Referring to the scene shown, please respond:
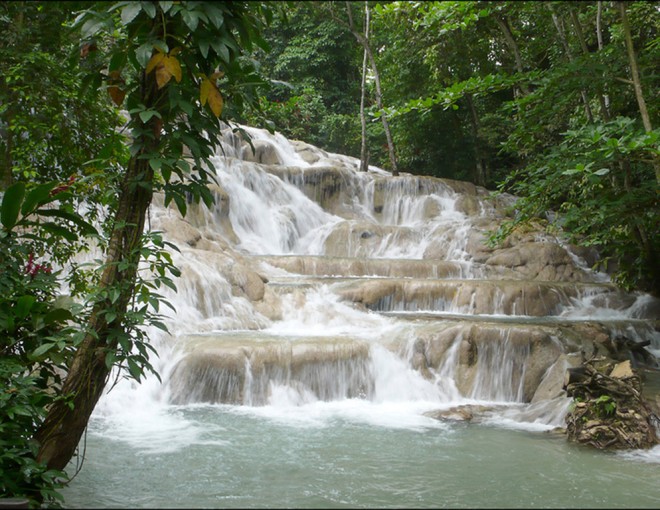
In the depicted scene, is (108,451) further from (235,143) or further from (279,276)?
(235,143)

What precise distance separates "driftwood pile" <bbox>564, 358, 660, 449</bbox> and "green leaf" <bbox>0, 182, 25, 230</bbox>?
507cm

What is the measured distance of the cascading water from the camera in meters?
2.92

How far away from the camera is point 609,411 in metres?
Result: 5.75

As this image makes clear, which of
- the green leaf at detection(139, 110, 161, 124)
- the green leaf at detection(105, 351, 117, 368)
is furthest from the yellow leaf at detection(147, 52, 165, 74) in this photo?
the green leaf at detection(105, 351, 117, 368)

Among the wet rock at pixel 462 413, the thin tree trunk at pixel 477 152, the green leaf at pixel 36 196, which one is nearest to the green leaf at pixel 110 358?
the green leaf at pixel 36 196

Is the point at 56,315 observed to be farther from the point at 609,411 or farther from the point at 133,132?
the point at 609,411

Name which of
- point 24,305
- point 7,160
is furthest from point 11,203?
point 7,160

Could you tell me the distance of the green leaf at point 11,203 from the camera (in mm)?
2888

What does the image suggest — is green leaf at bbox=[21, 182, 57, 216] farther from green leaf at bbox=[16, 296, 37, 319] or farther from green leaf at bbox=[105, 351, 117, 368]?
green leaf at bbox=[105, 351, 117, 368]

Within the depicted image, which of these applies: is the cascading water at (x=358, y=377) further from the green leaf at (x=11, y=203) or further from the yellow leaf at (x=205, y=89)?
the yellow leaf at (x=205, y=89)

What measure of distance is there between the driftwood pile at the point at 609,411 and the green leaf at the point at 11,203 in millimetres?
5071

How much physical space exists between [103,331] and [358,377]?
528 cm

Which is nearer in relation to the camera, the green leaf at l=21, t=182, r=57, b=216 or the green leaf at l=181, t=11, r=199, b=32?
the green leaf at l=181, t=11, r=199, b=32

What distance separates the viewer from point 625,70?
699cm
